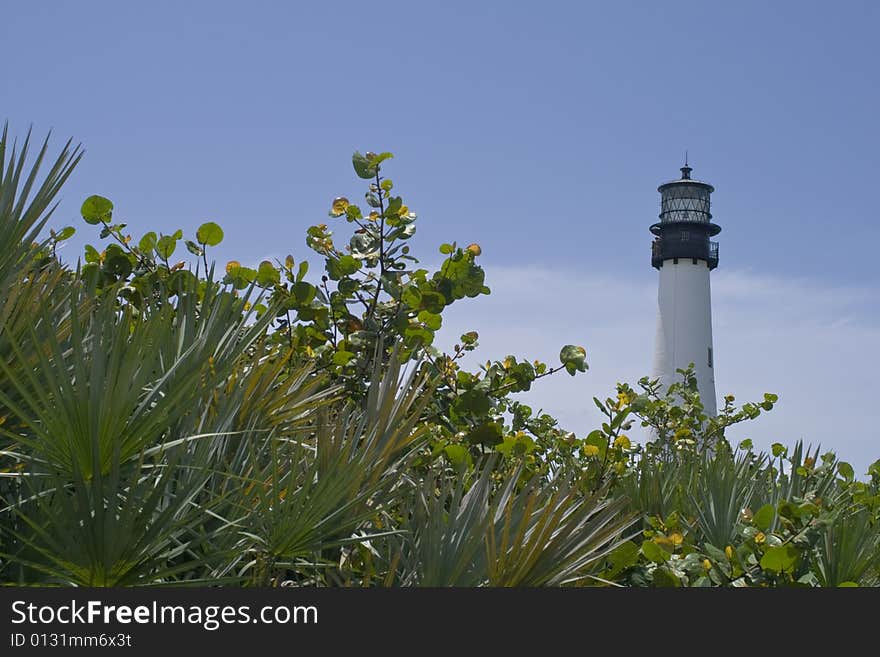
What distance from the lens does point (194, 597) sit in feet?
5.54

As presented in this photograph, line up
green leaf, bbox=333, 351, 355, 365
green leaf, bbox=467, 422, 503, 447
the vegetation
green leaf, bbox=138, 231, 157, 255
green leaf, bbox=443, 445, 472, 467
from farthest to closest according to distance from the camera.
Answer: green leaf, bbox=138, 231, 157, 255 < green leaf, bbox=333, 351, 355, 365 < green leaf, bbox=467, 422, 503, 447 < green leaf, bbox=443, 445, 472, 467 < the vegetation

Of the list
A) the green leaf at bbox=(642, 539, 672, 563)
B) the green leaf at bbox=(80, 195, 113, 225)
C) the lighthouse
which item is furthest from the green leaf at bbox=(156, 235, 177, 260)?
the lighthouse

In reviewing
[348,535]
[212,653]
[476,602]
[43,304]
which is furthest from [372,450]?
[43,304]

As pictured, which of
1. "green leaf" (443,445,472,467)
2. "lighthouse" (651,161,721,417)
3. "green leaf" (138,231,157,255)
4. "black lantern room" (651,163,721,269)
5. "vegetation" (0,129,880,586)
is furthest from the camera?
"black lantern room" (651,163,721,269)

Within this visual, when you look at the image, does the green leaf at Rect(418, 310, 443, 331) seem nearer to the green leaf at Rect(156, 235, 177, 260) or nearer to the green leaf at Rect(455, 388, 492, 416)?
the green leaf at Rect(455, 388, 492, 416)

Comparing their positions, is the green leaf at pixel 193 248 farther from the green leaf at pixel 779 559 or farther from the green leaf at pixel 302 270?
the green leaf at pixel 779 559

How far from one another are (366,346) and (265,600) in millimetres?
2397

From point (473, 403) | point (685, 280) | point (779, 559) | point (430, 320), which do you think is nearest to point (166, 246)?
point (430, 320)

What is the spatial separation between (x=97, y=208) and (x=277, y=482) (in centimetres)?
266

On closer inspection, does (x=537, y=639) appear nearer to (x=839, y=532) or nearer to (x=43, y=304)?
(x=43, y=304)

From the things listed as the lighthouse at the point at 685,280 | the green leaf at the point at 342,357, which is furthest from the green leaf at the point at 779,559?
the lighthouse at the point at 685,280

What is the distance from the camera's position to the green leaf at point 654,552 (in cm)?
248

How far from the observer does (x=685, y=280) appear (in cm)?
3384

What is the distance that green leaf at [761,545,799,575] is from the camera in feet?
7.91
